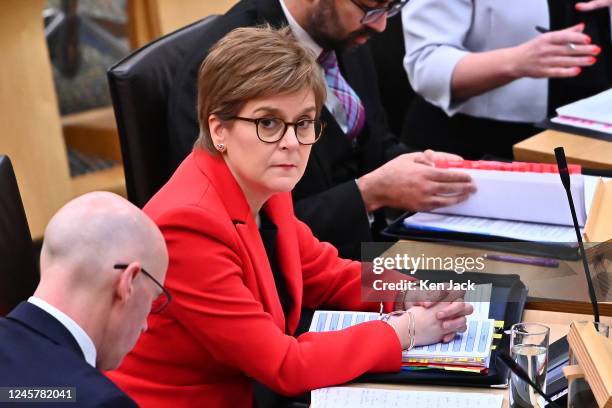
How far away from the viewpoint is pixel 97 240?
131cm

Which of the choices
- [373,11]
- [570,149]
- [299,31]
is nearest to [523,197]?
[570,149]

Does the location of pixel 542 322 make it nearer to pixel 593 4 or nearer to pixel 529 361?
pixel 529 361

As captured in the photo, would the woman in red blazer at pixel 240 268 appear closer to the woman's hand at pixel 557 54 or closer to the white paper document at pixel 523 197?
the white paper document at pixel 523 197

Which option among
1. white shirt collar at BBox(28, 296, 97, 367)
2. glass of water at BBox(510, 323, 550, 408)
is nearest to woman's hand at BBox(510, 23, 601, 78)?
glass of water at BBox(510, 323, 550, 408)

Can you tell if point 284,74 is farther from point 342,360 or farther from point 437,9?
point 437,9

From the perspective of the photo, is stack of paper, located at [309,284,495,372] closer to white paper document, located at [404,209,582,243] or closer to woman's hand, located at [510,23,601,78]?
white paper document, located at [404,209,582,243]

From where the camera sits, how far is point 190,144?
2154 millimetres

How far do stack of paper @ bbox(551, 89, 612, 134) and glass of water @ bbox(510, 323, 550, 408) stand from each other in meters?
1.19

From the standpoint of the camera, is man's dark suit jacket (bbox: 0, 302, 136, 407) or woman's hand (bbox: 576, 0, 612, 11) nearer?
man's dark suit jacket (bbox: 0, 302, 136, 407)

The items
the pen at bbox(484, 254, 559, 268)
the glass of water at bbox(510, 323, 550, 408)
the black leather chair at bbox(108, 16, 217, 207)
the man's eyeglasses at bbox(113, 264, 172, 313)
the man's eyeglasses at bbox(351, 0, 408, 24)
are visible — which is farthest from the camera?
the man's eyeglasses at bbox(351, 0, 408, 24)

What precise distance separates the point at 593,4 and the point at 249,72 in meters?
1.32

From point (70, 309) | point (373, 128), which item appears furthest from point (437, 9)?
point (70, 309)

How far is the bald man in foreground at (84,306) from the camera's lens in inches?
47.8

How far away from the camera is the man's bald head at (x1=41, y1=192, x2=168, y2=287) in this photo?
1293 mm
